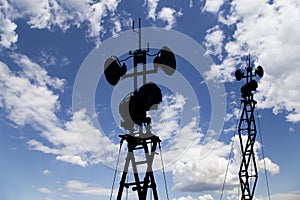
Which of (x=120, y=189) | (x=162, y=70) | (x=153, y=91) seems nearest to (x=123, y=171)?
(x=120, y=189)

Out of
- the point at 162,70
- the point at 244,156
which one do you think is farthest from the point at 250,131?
A: the point at 162,70

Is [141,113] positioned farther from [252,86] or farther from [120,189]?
[252,86]

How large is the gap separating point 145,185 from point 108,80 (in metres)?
5.11

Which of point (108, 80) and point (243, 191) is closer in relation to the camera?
point (108, 80)

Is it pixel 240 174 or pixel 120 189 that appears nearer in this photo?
pixel 120 189

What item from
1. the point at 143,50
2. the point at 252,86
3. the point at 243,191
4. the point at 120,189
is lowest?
the point at 120,189

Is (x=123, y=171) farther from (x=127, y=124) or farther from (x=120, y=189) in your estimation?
(x=127, y=124)

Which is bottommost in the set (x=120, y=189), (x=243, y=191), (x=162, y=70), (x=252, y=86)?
(x=120, y=189)

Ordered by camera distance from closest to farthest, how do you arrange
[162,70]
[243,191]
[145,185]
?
1. [145,185]
2. [162,70]
3. [243,191]

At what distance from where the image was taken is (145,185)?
1418 cm

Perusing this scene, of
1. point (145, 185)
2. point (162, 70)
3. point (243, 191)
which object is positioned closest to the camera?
point (145, 185)

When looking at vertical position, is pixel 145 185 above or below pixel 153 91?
below

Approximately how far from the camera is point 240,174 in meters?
28.8

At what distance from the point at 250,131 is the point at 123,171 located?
1760cm
